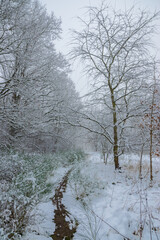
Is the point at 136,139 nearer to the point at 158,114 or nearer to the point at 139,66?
the point at 158,114

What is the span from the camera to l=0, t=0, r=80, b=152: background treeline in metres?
4.68

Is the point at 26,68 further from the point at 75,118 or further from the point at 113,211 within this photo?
the point at 113,211

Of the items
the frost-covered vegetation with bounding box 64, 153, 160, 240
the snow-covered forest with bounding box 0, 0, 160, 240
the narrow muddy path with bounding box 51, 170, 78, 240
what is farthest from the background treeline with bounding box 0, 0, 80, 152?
the frost-covered vegetation with bounding box 64, 153, 160, 240

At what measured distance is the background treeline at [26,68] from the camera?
4680mm

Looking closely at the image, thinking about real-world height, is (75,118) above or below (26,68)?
below

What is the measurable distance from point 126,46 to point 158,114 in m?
3.02

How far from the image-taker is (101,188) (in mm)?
4727

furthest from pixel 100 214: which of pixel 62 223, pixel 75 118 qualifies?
pixel 75 118

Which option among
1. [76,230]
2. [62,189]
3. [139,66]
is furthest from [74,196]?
[139,66]

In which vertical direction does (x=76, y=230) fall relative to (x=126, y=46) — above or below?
below

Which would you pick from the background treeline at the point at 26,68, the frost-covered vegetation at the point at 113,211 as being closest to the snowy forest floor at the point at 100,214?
the frost-covered vegetation at the point at 113,211

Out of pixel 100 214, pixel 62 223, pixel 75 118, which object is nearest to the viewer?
pixel 62 223

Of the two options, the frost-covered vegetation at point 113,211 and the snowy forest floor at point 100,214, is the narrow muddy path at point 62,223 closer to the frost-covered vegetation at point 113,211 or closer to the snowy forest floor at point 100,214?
the snowy forest floor at point 100,214

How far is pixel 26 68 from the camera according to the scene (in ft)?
22.3
